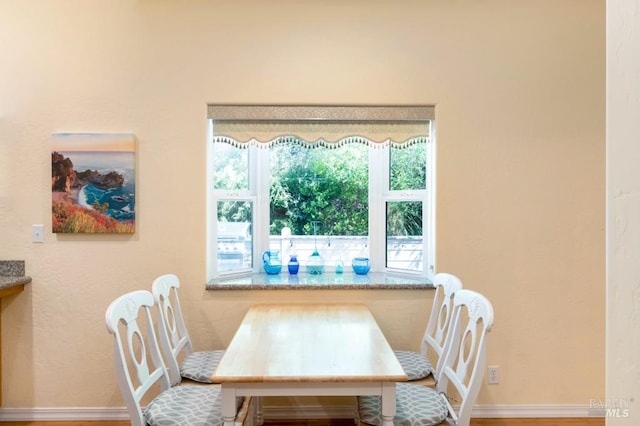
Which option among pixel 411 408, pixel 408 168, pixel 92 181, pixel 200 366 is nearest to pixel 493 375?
pixel 411 408

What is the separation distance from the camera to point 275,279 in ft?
8.55

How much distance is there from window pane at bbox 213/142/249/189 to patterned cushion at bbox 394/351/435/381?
1457mm

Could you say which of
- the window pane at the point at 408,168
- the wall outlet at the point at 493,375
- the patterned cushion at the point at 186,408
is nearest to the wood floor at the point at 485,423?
the wall outlet at the point at 493,375

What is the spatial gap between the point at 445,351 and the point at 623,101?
1507 mm

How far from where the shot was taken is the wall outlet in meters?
2.50

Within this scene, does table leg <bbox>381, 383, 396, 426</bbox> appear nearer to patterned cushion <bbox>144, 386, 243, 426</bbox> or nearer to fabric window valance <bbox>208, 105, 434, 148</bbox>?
patterned cushion <bbox>144, 386, 243, 426</bbox>

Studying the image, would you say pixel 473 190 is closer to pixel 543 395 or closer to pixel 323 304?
pixel 323 304

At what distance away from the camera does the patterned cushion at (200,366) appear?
78.4 inches

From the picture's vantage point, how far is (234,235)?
9.03ft

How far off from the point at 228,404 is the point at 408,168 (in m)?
1.91

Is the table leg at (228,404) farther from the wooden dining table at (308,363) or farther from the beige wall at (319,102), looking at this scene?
the beige wall at (319,102)

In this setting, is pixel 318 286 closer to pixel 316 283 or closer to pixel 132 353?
pixel 316 283

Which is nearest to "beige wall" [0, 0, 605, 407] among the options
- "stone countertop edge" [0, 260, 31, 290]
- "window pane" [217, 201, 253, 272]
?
"stone countertop edge" [0, 260, 31, 290]

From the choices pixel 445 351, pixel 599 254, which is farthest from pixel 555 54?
pixel 445 351
